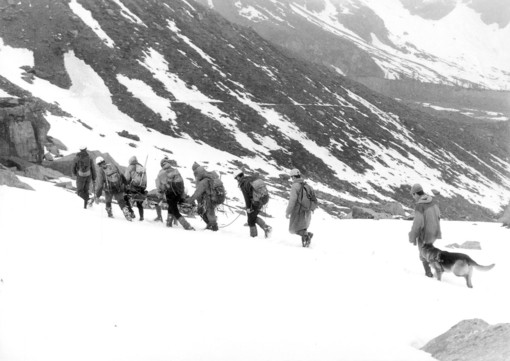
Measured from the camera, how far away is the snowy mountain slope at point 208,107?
1663 inches

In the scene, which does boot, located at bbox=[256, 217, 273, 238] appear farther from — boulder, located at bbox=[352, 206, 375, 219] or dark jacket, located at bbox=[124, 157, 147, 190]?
boulder, located at bbox=[352, 206, 375, 219]

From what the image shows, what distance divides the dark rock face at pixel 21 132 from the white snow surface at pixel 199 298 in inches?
451

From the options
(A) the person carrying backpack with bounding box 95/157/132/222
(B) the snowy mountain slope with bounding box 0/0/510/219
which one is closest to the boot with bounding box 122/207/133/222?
(A) the person carrying backpack with bounding box 95/157/132/222


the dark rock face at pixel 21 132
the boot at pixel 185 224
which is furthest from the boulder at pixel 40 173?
the boot at pixel 185 224

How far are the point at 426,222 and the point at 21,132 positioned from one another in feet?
62.7

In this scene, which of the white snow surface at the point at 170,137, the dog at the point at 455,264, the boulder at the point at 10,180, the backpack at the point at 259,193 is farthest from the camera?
the white snow surface at the point at 170,137

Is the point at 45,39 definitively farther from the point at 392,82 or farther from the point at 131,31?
the point at 392,82

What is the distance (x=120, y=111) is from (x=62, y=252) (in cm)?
3866

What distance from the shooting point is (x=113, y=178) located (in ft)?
44.0

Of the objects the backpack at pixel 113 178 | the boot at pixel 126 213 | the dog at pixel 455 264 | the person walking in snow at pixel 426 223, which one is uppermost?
the person walking in snow at pixel 426 223

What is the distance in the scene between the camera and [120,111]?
4506cm

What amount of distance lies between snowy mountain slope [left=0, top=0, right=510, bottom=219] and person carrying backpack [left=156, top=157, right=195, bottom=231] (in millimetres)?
17783

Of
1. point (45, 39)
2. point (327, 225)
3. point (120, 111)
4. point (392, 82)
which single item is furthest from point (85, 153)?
point (392, 82)

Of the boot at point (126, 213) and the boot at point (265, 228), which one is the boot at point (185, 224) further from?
the boot at point (265, 228)
